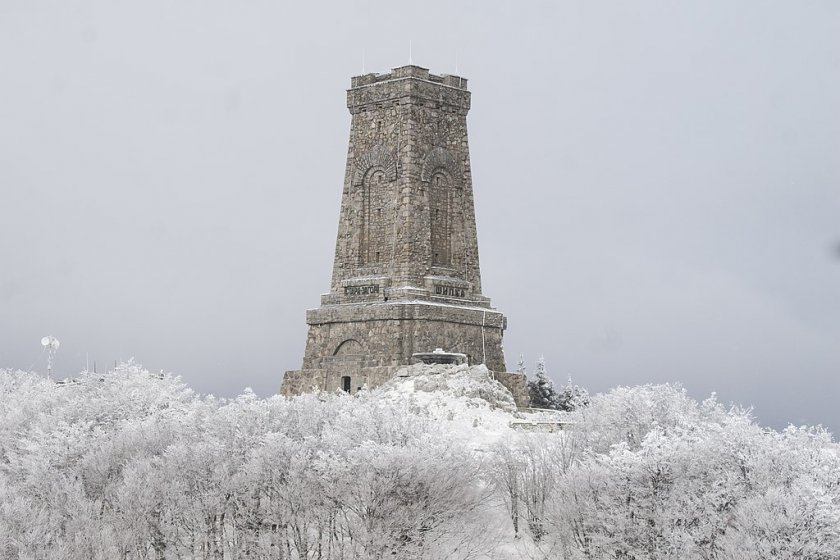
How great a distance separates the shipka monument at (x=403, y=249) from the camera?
61.2m

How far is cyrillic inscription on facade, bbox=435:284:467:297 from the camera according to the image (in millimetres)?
62094

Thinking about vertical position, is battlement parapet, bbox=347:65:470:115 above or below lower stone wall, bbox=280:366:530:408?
above

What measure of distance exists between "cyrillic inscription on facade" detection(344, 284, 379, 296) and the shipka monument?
0.05 metres

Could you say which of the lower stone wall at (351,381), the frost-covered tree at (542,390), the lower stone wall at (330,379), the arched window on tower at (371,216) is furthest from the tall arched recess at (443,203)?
the frost-covered tree at (542,390)

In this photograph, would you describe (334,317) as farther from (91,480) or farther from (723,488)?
(723,488)

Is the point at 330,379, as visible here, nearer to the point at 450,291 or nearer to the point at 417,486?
the point at 450,291

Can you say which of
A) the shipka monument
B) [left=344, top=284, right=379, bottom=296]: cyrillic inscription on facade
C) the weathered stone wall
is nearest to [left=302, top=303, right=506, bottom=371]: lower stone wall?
the shipka monument

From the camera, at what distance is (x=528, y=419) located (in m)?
54.7

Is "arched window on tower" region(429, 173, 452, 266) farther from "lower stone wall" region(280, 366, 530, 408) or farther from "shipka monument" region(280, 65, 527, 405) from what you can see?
"lower stone wall" region(280, 366, 530, 408)

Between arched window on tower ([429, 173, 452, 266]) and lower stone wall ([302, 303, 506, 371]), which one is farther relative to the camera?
arched window on tower ([429, 173, 452, 266])

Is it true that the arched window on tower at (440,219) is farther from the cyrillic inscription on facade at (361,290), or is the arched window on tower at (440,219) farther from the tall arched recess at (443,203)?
the cyrillic inscription on facade at (361,290)

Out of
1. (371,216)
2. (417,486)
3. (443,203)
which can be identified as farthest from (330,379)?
(417,486)

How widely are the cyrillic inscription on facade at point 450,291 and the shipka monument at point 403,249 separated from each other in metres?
0.07

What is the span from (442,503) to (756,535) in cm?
924
